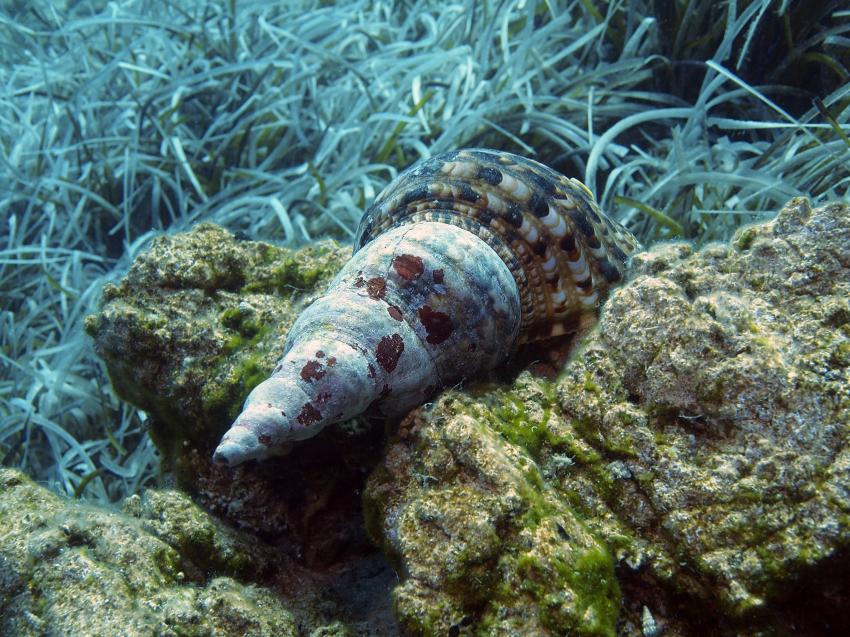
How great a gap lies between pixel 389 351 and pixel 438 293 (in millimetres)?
270

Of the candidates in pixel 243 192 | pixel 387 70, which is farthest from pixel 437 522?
pixel 387 70

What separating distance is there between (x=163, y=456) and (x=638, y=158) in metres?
3.07

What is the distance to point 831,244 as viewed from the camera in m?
1.70

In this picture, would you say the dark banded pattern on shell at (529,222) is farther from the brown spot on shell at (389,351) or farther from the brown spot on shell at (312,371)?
the brown spot on shell at (312,371)

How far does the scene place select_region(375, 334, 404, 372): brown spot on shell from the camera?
1.76 m

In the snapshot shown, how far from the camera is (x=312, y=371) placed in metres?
1.66

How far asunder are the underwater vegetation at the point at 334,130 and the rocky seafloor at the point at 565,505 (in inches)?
49.7

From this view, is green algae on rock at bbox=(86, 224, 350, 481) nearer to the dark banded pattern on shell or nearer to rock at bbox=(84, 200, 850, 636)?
rock at bbox=(84, 200, 850, 636)

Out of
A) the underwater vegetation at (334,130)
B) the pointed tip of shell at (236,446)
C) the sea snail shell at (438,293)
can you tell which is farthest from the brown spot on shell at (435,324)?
the underwater vegetation at (334,130)

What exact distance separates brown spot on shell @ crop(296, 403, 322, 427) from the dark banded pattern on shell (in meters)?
0.89

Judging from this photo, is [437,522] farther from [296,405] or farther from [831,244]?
[831,244]

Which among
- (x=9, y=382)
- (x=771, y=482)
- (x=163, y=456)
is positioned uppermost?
(x=771, y=482)

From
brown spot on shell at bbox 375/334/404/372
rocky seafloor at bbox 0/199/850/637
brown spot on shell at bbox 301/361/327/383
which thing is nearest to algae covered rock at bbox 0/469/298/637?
rocky seafloor at bbox 0/199/850/637

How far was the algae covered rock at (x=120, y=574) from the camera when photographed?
57.3 inches
